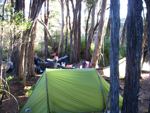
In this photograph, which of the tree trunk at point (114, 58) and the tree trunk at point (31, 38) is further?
the tree trunk at point (31, 38)

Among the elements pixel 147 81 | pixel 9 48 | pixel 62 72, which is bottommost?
pixel 147 81

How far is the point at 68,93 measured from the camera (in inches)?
387

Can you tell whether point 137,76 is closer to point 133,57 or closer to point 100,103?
point 133,57

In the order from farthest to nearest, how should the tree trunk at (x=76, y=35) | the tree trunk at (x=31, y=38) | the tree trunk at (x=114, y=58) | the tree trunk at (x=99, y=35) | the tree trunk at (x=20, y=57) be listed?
the tree trunk at (x=76, y=35) → the tree trunk at (x=99, y=35) → the tree trunk at (x=31, y=38) → the tree trunk at (x=20, y=57) → the tree trunk at (x=114, y=58)

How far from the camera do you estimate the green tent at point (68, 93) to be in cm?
966

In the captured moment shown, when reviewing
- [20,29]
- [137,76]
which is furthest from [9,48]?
[137,76]

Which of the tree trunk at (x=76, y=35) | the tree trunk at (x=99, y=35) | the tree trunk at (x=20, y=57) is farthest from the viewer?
the tree trunk at (x=76, y=35)

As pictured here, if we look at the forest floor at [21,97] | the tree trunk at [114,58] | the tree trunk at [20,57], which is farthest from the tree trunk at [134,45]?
the tree trunk at [20,57]

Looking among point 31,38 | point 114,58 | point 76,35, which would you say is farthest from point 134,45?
point 76,35

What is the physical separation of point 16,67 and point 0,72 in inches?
113

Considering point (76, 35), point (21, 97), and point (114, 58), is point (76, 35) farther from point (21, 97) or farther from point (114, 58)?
point (114, 58)

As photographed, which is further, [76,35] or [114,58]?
[76,35]

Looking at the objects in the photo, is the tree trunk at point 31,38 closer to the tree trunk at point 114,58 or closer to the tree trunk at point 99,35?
the tree trunk at point 99,35

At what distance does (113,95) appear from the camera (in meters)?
8.12
